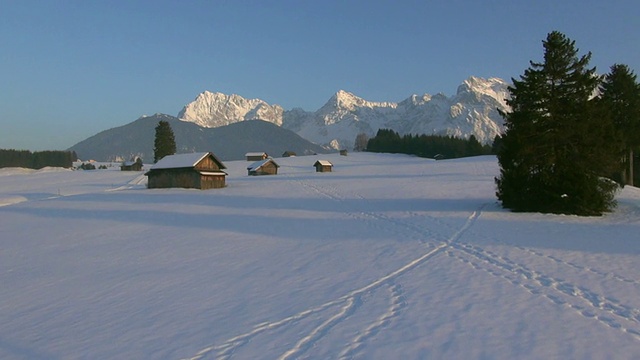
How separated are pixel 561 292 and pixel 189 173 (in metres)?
45.3

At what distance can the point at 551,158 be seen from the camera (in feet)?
86.8

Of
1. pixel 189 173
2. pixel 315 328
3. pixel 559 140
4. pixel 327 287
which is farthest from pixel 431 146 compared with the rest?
pixel 315 328

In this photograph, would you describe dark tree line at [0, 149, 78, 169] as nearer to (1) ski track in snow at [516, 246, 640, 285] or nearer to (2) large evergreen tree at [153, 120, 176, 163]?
(2) large evergreen tree at [153, 120, 176, 163]

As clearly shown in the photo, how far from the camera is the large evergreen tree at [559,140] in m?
26.1

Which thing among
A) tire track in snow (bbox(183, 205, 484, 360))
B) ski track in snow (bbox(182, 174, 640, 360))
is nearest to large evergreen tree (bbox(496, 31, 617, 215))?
ski track in snow (bbox(182, 174, 640, 360))

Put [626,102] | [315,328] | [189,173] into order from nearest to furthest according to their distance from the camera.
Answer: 1. [315,328]
2. [626,102]
3. [189,173]

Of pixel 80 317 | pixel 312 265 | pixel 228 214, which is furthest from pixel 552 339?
pixel 228 214

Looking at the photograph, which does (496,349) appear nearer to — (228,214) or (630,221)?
(630,221)

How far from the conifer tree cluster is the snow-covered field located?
1.55 meters

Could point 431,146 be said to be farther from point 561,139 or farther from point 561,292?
point 561,292

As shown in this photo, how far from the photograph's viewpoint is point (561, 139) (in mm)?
26562

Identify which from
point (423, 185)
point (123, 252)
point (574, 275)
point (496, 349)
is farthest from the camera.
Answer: point (423, 185)

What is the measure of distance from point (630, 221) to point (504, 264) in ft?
47.7

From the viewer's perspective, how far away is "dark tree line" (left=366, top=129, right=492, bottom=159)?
12456cm
